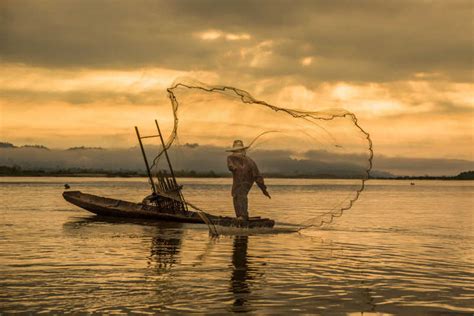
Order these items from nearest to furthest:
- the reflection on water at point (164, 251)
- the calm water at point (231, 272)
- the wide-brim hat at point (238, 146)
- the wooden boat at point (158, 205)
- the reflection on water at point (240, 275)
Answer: the calm water at point (231, 272) → the reflection on water at point (240, 275) → the reflection on water at point (164, 251) → the wide-brim hat at point (238, 146) → the wooden boat at point (158, 205)

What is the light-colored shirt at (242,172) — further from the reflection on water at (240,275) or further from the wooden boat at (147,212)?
the reflection on water at (240,275)

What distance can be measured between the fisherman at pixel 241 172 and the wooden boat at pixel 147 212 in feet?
2.94

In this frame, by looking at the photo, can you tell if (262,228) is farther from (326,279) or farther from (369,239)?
(326,279)

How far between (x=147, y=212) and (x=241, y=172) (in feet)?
30.1

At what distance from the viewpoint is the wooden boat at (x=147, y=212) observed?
83.6ft

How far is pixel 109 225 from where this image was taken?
3144 centimetres

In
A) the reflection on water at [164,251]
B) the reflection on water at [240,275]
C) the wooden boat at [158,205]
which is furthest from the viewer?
the wooden boat at [158,205]

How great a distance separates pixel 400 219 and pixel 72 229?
2036 cm

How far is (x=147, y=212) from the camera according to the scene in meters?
32.2

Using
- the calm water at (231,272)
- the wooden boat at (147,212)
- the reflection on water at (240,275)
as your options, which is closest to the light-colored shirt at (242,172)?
the wooden boat at (147,212)

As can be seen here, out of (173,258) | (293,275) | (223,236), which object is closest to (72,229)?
(223,236)

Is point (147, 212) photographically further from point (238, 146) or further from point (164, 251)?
point (164, 251)

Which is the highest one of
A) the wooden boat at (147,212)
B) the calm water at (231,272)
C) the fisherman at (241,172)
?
the fisherman at (241,172)

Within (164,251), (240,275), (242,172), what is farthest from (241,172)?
(240,275)
